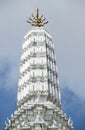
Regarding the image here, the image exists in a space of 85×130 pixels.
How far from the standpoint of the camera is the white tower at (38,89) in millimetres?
35500

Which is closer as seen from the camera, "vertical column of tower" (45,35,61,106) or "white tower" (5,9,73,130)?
"white tower" (5,9,73,130)

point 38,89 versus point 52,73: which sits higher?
point 52,73

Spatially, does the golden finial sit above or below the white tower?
above

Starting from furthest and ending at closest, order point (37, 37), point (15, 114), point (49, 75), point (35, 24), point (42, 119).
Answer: point (35, 24) < point (37, 37) < point (49, 75) < point (15, 114) < point (42, 119)

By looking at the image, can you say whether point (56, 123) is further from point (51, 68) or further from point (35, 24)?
point (35, 24)

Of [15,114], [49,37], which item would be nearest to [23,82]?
[15,114]

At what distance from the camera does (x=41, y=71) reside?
3962 cm

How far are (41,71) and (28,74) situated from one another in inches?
45.7

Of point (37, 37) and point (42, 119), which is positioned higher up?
point (37, 37)

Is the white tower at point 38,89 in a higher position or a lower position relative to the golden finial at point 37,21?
lower

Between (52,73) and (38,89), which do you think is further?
(52,73)

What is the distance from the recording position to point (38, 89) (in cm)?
3778

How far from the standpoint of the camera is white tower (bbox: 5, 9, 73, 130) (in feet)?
116

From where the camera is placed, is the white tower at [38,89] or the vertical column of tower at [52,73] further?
the vertical column of tower at [52,73]
